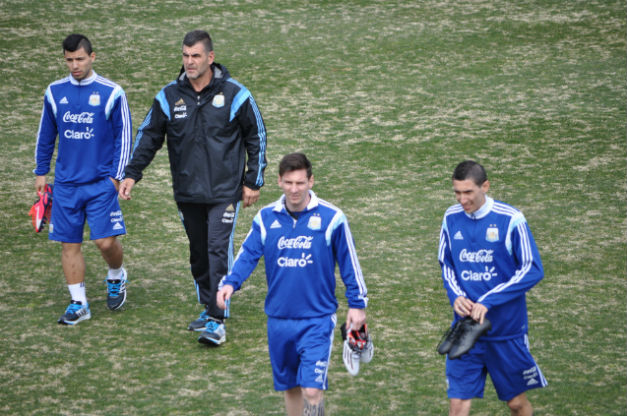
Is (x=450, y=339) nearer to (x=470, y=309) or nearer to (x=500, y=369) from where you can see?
(x=470, y=309)

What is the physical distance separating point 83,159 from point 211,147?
1.21m

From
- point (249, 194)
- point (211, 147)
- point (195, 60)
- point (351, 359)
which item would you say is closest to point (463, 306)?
point (351, 359)

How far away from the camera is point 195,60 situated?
737 centimetres

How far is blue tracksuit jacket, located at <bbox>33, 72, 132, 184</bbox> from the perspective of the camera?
7.91 metres

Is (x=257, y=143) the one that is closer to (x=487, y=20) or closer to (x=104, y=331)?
(x=104, y=331)

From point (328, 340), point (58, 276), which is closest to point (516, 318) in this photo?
point (328, 340)

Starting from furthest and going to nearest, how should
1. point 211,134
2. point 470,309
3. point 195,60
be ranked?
point 211,134
point 195,60
point 470,309

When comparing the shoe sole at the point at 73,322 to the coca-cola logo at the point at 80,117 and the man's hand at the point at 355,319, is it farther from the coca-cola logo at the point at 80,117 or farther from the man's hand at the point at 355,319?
the man's hand at the point at 355,319

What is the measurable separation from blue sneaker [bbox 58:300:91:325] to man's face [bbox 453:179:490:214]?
3764mm

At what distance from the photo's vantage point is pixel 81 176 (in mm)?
7914

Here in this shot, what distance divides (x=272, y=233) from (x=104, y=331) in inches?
108

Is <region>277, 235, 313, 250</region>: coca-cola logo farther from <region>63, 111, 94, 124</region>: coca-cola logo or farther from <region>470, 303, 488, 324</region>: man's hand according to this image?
<region>63, 111, 94, 124</region>: coca-cola logo

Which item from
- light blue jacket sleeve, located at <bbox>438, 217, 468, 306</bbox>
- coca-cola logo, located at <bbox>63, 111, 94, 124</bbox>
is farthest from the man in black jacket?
light blue jacket sleeve, located at <bbox>438, 217, 468, 306</bbox>

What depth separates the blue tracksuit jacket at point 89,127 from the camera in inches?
311
